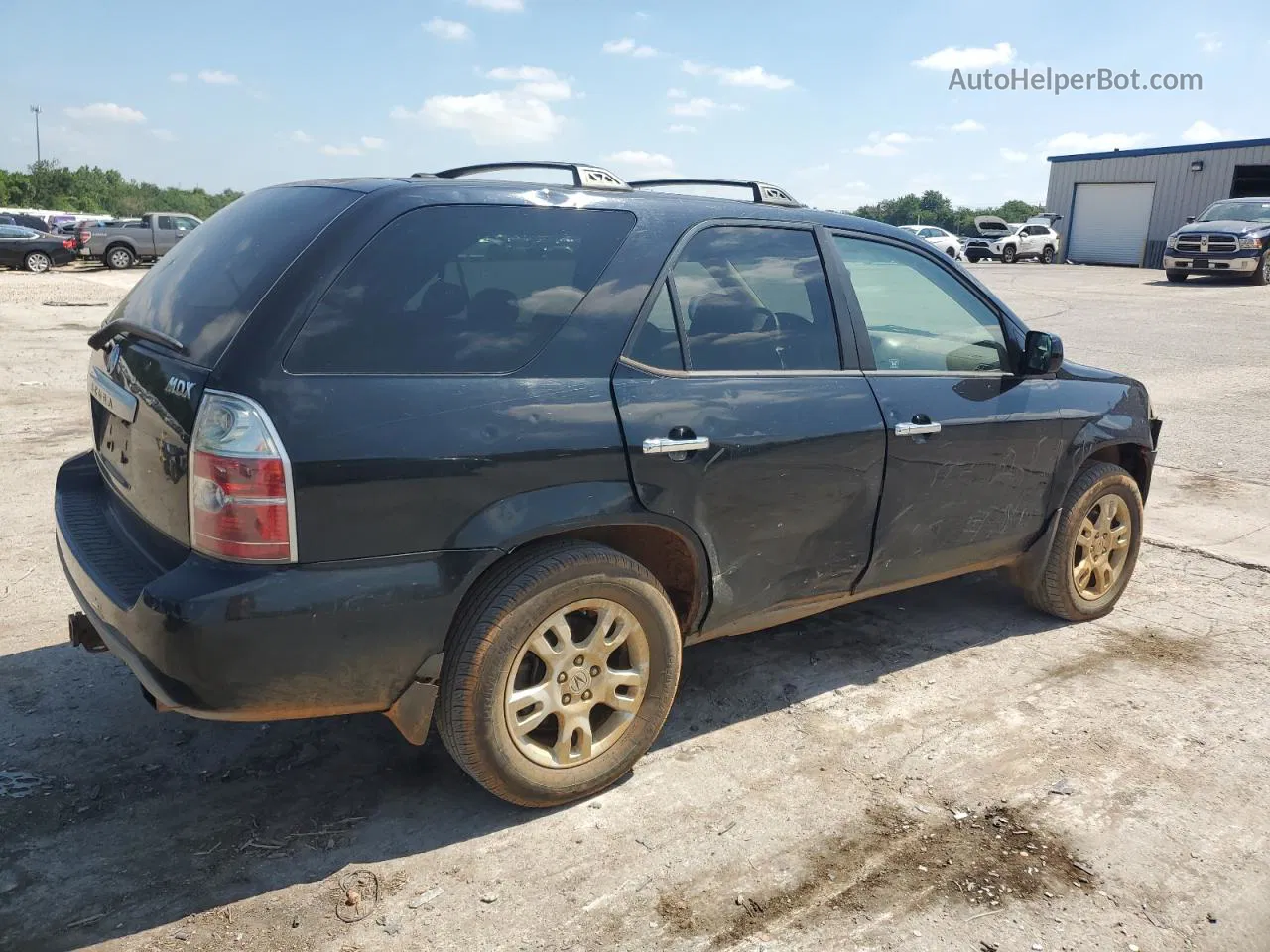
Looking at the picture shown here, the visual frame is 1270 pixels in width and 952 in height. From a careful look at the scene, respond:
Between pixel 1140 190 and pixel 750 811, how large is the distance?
1652 inches

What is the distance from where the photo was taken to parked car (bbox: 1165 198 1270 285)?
22.9 metres

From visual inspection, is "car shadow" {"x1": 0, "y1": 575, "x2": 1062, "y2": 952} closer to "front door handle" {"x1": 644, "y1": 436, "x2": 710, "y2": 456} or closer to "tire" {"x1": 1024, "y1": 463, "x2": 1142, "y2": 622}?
"tire" {"x1": 1024, "y1": 463, "x2": 1142, "y2": 622}

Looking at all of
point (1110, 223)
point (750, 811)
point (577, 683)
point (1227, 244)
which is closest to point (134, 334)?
point (577, 683)

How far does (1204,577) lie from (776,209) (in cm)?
338

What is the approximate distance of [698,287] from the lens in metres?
3.27

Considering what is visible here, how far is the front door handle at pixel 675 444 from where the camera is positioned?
9.75 ft

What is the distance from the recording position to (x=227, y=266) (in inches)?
114

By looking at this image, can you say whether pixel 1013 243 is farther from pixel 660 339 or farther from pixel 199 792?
pixel 199 792

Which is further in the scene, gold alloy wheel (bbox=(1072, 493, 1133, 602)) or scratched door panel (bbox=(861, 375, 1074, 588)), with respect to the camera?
gold alloy wheel (bbox=(1072, 493, 1133, 602))

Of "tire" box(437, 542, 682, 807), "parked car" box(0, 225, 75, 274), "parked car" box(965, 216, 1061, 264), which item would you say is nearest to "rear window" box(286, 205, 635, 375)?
"tire" box(437, 542, 682, 807)

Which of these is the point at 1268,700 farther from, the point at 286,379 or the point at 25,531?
the point at 25,531

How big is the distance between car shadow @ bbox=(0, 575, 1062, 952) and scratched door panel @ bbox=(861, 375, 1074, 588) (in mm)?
558

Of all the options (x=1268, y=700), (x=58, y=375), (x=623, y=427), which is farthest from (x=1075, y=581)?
(x=58, y=375)

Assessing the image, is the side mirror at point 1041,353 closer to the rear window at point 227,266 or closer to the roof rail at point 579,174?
the roof rail at point 579,174
